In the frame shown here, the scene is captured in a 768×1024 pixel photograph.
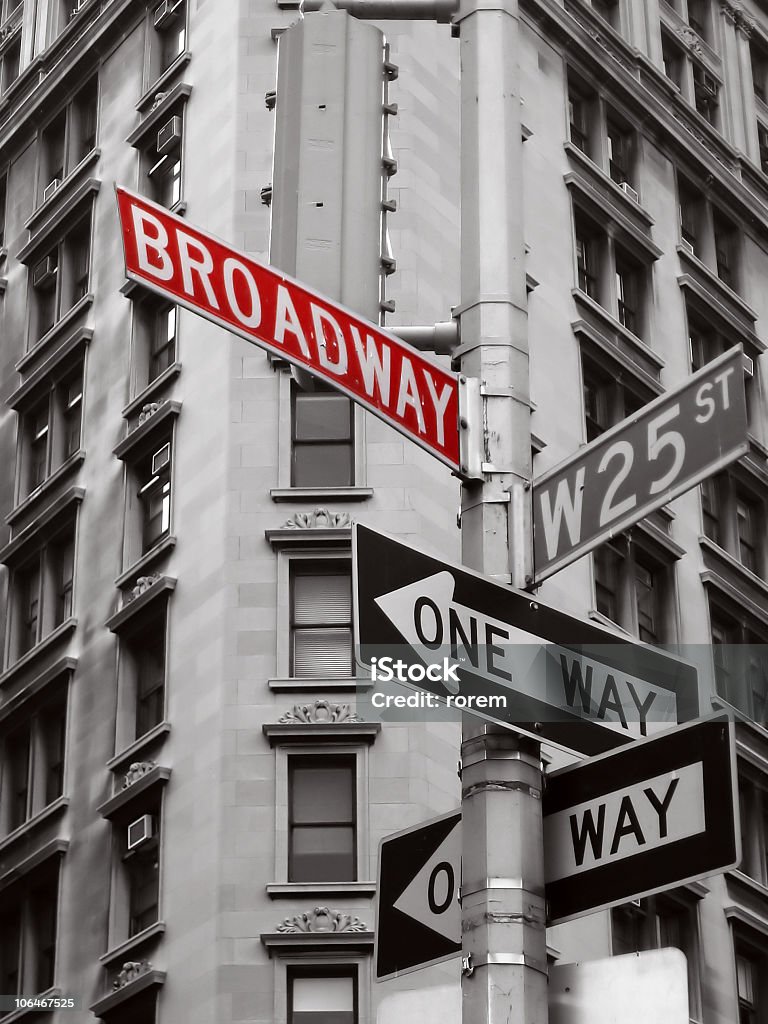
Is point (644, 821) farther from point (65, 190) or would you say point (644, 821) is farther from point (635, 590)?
point (65, 190)

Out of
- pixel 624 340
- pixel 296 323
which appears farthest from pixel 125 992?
pixel 296 323

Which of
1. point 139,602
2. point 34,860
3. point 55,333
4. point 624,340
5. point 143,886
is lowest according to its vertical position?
point 143,886

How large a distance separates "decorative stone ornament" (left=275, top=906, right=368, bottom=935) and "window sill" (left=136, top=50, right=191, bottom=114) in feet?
57.9

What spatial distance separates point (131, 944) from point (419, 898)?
952 inches

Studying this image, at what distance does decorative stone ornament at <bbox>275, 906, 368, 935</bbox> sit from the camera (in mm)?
28344

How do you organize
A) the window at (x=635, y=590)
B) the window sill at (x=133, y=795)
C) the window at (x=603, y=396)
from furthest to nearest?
the window at (x=603, y=396)
the window at (x=635, y=590)
the window sill at (x=133, y=795)

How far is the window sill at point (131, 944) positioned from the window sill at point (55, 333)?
1362 cm

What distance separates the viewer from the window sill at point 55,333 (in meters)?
38.8

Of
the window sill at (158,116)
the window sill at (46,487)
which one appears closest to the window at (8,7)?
the window sill at (158,116)

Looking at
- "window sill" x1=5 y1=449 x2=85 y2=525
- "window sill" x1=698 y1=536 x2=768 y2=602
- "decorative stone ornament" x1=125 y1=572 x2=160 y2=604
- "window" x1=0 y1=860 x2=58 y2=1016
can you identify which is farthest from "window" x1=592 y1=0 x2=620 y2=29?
"window" x1=0 y1=860 x2=58 y2=1016

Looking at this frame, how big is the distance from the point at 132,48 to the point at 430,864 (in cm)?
3622

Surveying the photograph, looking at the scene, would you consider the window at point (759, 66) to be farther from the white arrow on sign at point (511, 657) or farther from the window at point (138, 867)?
the white arrow on sign at point (511, 657)

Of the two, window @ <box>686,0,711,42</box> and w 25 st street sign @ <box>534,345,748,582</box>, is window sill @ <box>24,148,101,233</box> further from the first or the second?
w 25 st street sign @ <box>534,345,748,582</box>

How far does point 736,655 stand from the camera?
38625mm
